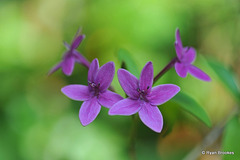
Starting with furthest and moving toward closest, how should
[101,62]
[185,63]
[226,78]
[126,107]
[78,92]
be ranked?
1. [101,62]
2. [226,78]
3. [185,63]
4. [78,92]
5. [126,107]

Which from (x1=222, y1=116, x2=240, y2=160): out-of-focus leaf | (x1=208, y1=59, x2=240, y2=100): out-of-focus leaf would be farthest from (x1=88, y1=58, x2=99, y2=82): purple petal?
(x1=208, y1=59, x2=240, y2=100): out-of-focus leaf

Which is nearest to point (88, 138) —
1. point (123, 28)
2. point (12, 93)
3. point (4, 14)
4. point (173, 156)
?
point (173, 156)

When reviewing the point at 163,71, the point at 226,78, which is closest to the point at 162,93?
the point at 163,71

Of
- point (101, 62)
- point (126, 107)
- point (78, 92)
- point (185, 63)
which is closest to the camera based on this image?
point (126, 107)

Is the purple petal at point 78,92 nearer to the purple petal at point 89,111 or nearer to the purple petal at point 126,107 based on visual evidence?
the purple petal at point 89,111

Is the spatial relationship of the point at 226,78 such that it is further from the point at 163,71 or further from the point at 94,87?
the point at 94,87

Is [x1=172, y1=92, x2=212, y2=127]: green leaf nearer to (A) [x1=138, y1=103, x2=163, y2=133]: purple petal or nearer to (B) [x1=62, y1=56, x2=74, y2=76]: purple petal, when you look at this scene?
(A) [x1=138, y1=103, x2=163, y2=133]: purple petal

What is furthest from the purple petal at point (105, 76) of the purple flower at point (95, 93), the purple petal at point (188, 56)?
the purple petal at point (188, 56)
